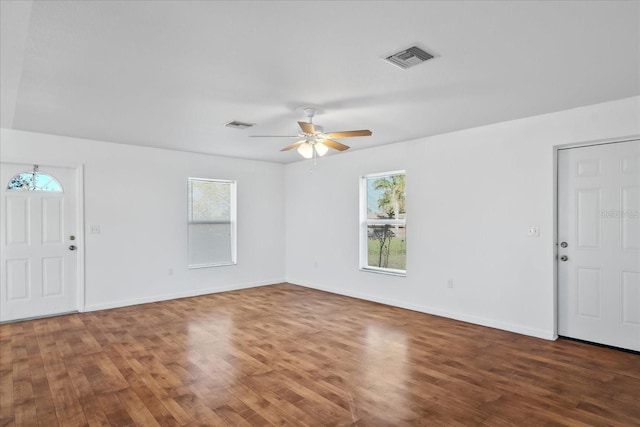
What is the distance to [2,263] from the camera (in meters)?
4.64

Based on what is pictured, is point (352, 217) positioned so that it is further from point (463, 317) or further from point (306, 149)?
point (306, 149)

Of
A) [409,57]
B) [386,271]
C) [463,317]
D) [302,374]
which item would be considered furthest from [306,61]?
[386,271]

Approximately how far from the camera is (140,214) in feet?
18.5

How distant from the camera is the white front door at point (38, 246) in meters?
4.68

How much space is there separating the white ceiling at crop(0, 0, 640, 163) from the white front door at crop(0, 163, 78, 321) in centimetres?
96

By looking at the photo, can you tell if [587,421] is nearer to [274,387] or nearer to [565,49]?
[274,387]

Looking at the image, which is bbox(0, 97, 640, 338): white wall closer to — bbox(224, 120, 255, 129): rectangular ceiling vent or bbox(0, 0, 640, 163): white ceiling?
bbox(0, 0, 640, 163): white ceiling

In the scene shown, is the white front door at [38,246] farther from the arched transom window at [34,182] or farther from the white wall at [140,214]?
the white wall at [140,214]

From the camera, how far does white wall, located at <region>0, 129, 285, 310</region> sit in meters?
5.11

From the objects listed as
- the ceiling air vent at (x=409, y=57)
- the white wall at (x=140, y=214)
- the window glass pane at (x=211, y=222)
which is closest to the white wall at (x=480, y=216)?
the white wall at (x=140, y=214)

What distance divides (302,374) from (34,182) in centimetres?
443

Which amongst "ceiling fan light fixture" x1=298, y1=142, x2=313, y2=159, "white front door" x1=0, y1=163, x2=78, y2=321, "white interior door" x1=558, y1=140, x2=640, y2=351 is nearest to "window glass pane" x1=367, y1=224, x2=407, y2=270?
"white interior door" x1=558, y1=140, x2=640, y2=351

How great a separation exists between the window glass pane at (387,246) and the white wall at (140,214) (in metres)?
2.30

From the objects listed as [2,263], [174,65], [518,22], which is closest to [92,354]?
[2,263]
